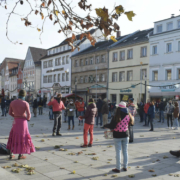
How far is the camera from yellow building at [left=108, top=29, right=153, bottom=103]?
38.5 m

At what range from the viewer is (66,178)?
6.12 metres

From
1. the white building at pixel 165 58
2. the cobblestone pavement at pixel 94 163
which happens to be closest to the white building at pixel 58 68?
the white building at pixel 165 58

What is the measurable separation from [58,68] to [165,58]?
28.6m

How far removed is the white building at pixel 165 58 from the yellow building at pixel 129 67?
1.10m

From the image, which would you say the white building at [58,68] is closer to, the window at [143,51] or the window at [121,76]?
the window at [121,76]

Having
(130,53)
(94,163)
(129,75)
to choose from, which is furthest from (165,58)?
(94,163)

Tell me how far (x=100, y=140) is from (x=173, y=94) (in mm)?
24896

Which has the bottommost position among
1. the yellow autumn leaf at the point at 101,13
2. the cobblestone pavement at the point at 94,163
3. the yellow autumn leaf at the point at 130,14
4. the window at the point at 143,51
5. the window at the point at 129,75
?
the cobblestone pavement at the point at 94,163

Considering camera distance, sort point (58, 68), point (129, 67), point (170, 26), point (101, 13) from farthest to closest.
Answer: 1. point (58, 68)
2. point (129, 67)
3. point (170, 26)
4. point (101, 13)

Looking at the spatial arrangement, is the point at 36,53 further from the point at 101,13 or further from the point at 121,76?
the point at 101,13

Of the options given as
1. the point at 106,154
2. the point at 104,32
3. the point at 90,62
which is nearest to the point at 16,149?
the point at 106,154

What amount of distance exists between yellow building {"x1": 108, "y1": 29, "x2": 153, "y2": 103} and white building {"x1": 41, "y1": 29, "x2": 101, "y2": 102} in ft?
36.0

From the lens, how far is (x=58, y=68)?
59.5 meters

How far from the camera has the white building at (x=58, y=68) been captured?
181ft
